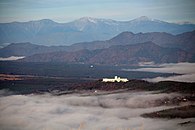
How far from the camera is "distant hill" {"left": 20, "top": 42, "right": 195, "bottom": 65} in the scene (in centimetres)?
12325

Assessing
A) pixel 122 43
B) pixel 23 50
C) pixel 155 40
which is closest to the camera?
pixel 155 40

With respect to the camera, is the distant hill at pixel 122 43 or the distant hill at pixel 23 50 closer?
the distant hill at pixel 122 43

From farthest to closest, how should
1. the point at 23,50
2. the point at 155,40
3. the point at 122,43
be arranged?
the point at 23,50 < the point at 122,43 < the point at 155,40

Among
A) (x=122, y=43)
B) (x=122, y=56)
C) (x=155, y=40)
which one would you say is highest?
(x=155, y=40)

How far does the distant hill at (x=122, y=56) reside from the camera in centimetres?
12325

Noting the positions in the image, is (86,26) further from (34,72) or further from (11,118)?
(11,118)

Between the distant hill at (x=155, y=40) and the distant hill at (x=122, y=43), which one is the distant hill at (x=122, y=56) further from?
the distant hill at (x=122, y=43)

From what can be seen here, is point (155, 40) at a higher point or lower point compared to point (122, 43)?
higher

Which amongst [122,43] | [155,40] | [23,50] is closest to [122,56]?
[122,43]

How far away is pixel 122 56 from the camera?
431ft

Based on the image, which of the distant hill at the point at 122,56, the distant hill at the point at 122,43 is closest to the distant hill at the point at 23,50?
the distant hill at the point at 122,43

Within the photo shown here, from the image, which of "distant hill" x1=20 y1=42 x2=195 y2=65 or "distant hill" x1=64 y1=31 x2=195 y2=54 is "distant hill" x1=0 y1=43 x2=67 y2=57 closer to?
"distant hill" x1=64 y1=31 x2=195 y2=54

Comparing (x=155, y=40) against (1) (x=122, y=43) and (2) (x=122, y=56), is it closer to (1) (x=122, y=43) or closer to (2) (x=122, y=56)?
(1) (x=122, y=43)

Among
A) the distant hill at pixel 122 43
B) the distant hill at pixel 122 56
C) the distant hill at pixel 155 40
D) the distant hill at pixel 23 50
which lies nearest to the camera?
the distant hill at pixel 122 56
